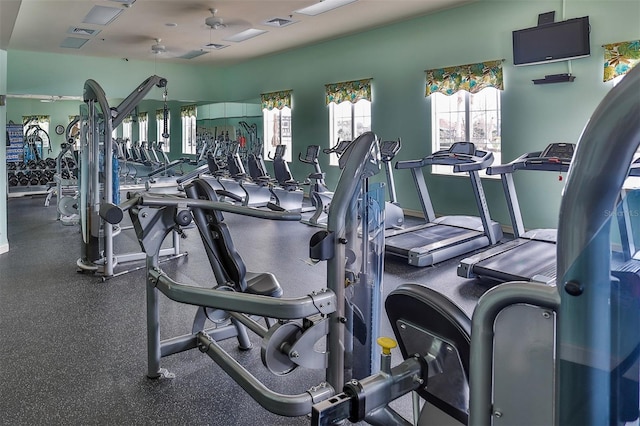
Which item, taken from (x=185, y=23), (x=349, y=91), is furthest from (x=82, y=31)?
(x=349, y=91)

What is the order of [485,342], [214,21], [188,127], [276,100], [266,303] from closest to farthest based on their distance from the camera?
[485,342]
[266,303]
[214,21]
[276,100]
[188,127]

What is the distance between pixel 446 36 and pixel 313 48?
3.06m

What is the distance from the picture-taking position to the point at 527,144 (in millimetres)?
5801

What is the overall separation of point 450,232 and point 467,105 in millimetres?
2218

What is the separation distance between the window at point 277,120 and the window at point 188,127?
5.71 feet

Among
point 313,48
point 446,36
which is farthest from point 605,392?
point 313,48

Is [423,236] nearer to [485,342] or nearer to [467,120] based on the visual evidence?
[467,120]

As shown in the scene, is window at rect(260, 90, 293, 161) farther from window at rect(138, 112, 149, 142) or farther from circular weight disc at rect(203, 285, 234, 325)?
circular weight disc at rect(203, 285, 234, 325)

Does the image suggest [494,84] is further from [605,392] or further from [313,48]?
[605,392]

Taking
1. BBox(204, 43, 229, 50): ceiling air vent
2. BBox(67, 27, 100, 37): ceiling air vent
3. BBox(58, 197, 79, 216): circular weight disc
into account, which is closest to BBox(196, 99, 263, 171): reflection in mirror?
BBox(204, 43, 229, 50): ceiling air vent

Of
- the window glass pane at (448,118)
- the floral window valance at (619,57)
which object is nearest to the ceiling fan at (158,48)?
the window glass pane at (448,118)

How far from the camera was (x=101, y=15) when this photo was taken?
6.71m

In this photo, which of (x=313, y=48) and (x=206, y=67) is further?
(x=206, y=67)

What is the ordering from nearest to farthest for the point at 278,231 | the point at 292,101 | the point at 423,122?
the point at 278,231 < the point at 423,122 < the point at 292,101
